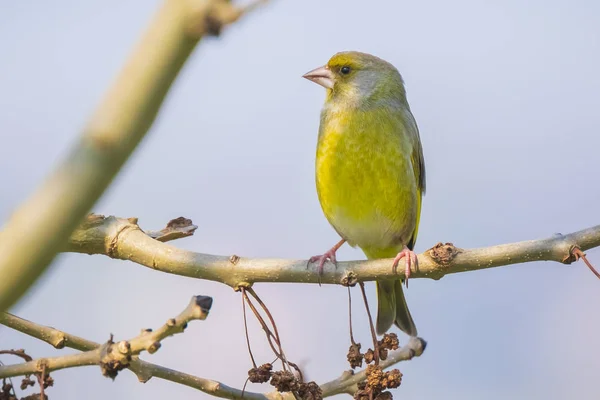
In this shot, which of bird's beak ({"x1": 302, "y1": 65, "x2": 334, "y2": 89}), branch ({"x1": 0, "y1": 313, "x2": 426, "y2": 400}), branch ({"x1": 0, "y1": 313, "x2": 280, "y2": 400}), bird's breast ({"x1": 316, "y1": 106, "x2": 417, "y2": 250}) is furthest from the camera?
bird's beak ({"x1": 302, "y1": 65, "x2": 334, "y2": 89})

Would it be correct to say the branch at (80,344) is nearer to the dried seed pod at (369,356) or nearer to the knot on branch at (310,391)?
the knot on branch at (310,391)

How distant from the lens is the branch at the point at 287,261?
253 cm

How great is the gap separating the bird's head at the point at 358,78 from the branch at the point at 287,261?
1867 millimetres

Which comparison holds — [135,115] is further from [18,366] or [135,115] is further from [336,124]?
[336,124]

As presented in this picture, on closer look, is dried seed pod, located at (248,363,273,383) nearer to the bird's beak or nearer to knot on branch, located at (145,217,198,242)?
knot on branch, located at (145,217,198,242)

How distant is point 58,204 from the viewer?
2.94 ft

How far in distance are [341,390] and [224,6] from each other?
2.31 m

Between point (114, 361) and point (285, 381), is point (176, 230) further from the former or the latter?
point (114, 361)

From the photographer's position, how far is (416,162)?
4.55 m

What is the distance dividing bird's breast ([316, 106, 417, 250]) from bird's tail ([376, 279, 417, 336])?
0.93ft

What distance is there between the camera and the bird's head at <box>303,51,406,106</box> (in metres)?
4.67

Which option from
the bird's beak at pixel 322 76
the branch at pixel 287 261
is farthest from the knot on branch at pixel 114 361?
the bird's beak at pixel 322 76

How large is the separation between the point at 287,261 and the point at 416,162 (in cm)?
193

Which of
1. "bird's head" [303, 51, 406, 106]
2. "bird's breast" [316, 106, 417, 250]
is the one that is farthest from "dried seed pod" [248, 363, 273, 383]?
"bird's head" [303, 51, 406, 106]
